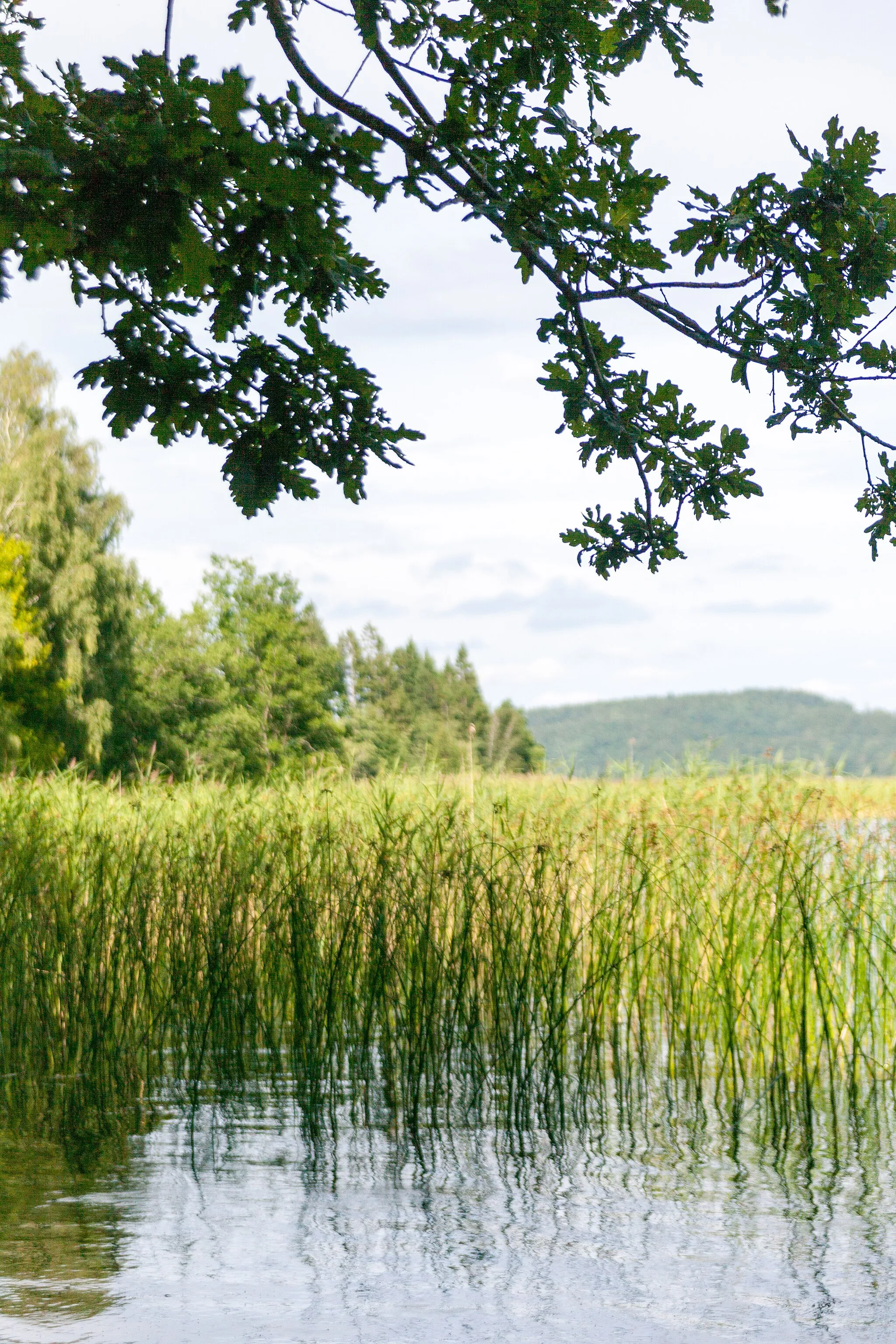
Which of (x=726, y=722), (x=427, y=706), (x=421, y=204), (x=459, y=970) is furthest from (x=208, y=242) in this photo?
(x=726, y=722)

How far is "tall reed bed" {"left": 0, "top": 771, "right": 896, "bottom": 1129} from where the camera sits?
169 inches

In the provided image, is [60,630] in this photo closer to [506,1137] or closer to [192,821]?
[192,821]

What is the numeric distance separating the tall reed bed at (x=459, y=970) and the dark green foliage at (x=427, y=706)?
28.4 meters

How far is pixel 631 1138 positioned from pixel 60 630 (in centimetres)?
2300

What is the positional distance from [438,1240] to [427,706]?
4868 centimetres

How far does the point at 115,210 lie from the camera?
2.72 m

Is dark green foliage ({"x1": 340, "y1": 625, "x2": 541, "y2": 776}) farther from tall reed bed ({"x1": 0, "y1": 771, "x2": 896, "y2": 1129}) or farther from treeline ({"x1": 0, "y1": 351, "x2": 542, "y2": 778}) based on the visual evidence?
tall reed bed ({"x1": 0, "y1": 771, "x2": 896, "y2": 1129})

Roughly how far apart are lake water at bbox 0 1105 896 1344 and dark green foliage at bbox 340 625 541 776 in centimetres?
2994

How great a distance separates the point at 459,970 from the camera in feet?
15.6

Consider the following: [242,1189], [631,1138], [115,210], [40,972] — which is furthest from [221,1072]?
[115,210]

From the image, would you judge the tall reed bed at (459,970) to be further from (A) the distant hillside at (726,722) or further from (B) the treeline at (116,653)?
(A) the distant hillside at (726,722)

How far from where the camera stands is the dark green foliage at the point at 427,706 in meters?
40.7

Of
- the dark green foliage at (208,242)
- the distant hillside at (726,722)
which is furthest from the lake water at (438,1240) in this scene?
the distant hillside at (726,722)

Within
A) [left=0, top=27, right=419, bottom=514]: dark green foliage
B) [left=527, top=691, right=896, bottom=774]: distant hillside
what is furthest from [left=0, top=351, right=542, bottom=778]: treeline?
[left=527, top=691, right=896, bottom=774]: distant hillside
